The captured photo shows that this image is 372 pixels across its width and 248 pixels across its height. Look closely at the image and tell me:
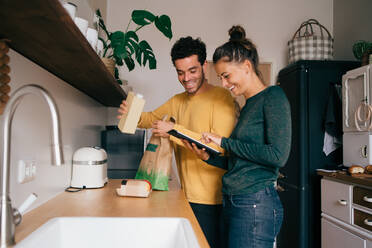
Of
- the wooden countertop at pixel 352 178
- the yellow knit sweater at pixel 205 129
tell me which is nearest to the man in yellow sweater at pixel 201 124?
the yellow knit sweater at pixel 205 129

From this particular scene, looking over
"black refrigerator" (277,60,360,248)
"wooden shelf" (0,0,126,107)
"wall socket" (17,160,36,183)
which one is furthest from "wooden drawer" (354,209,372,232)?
"wall socket" (17,160,36,183)

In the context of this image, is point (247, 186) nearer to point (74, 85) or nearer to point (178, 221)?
point (178, 221)

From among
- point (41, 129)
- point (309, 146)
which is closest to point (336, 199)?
point (309, 146)

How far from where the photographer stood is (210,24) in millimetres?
3045

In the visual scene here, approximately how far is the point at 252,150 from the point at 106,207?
2.05ft

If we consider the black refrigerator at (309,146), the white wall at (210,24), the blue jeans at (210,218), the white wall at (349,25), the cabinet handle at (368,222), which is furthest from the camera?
the white wall at (210,24)

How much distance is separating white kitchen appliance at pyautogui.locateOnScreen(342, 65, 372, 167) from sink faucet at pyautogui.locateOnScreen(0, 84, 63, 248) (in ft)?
6.71

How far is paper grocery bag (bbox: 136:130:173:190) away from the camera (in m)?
1.54

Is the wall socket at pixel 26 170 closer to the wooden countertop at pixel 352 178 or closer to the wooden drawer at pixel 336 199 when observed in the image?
the wooden countertop at pixel 352 178

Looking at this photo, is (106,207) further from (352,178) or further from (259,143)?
(352,178)

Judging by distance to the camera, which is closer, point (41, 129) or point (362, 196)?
point (41, 129)

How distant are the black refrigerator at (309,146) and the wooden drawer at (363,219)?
59 centimetres

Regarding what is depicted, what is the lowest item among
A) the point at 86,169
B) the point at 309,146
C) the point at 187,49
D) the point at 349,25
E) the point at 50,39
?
the point at 86,169

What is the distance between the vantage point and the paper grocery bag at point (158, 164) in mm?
1540
